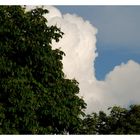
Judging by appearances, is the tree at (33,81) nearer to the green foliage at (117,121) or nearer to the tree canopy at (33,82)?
the tree canopy at (33,82)

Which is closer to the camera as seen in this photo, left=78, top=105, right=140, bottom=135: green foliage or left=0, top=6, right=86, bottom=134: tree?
left=0, top=6, right=86, bottom=134: tree

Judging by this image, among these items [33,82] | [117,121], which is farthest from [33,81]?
[117,121]

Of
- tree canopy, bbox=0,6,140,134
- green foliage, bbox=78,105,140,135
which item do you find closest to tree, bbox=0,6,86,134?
tree canopy, bbox=0,6,140,134

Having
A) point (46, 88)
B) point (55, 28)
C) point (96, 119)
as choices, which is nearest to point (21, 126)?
point (46, 88)

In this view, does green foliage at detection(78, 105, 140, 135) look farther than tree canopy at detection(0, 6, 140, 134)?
Yes

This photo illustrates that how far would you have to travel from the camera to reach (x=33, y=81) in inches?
1340

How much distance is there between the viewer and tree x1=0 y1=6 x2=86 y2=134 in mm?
32125

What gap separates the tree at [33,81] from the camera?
3212cm

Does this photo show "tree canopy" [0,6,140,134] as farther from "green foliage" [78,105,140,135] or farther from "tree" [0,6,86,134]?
"green foliage" [78,105,140,135]

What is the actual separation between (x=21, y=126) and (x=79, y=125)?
4747 mm

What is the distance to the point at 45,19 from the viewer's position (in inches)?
1459

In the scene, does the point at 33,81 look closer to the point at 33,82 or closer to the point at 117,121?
the point at 33,82

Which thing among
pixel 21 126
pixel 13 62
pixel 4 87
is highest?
pixel 13 62
